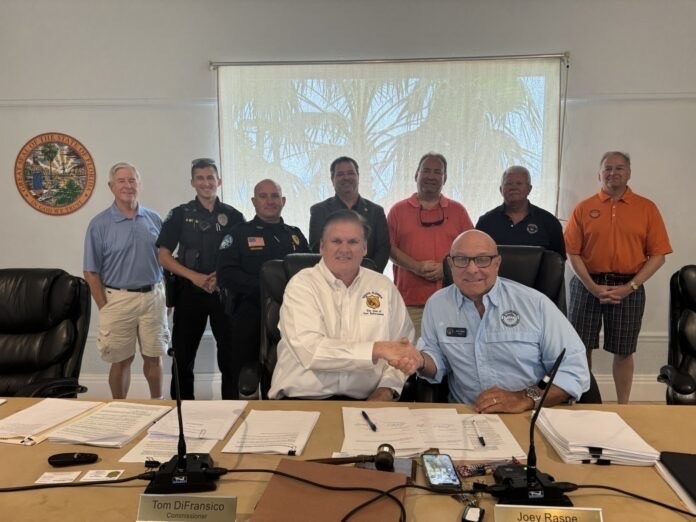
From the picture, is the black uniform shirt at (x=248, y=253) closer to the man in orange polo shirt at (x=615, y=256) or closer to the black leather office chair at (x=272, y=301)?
the black leather office chair at (x=272, y=301)

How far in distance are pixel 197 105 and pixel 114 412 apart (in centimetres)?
277

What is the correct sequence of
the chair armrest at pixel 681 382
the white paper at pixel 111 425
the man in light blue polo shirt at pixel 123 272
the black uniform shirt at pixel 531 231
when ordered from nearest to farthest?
the white paper at pixel 111 425
the chair armrest at pixel 681 382
the black uniform shirt at pixel 531 231
the man in light blue polo shirt at pixel 123 272

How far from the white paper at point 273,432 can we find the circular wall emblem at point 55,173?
10.1 ft

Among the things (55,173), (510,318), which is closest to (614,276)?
(510,318)

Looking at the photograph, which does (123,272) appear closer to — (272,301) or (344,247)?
(272,301)

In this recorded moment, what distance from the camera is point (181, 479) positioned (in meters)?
1.12

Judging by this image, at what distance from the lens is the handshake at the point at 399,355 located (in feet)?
5.75

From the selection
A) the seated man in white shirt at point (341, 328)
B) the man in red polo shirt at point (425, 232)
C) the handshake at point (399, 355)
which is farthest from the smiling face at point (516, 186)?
the handshake at point (399, 355)

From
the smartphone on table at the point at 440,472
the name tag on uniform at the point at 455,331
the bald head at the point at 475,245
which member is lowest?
the smartphone on table at the point at 440,472

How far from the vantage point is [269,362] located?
2.18 meters

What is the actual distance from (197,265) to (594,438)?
256cm

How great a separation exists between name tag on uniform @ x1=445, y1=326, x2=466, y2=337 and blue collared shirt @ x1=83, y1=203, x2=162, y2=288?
220 centimetres

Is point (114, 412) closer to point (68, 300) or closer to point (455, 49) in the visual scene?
point (68, 300)

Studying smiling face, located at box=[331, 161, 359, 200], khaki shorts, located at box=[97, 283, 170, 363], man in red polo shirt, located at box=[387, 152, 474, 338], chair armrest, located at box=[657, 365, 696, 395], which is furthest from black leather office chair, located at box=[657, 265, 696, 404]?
khaki shorts, located at box=[97, 283, 170, 363]
